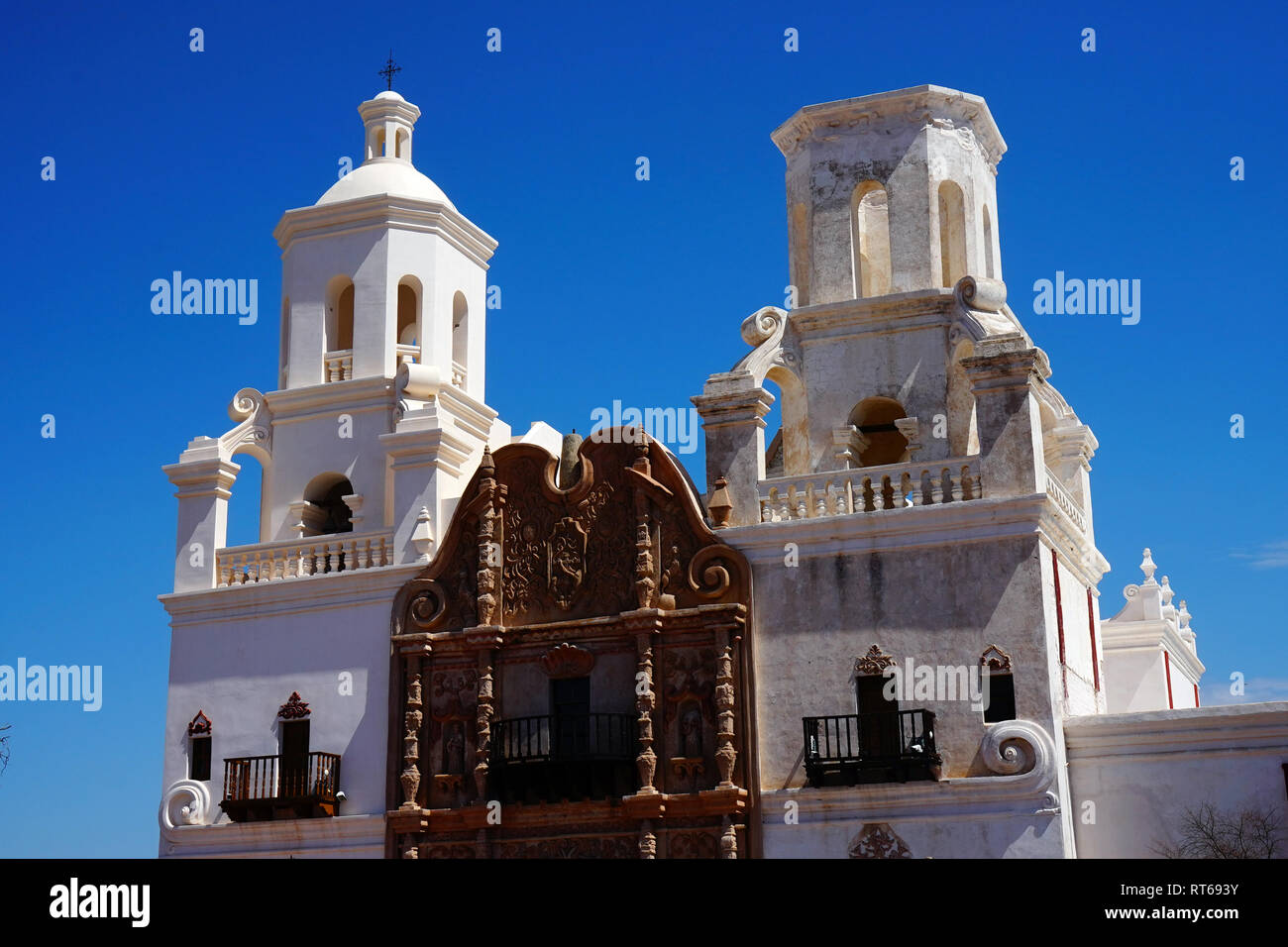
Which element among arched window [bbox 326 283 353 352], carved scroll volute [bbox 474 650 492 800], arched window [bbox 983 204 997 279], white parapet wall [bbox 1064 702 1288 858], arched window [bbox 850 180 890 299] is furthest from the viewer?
arched window [bbox 326 283 353 352]

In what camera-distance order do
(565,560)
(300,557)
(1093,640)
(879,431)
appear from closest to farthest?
(565,560) → (1093,640) → (300,557) → (879,431)

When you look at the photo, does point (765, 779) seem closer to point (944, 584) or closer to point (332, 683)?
point (944, 584)

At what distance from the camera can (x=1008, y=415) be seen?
2673 cm

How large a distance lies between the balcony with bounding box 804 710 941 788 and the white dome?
43.7 ft

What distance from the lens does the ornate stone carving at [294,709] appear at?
2942 cm

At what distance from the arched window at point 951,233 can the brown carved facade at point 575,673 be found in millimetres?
Answer: 6427

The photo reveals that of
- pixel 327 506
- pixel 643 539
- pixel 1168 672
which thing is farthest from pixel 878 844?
pixel 327 506

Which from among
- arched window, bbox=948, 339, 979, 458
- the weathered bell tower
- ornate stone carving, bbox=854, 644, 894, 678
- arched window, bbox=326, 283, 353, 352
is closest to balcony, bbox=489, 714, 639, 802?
the weathered bell tower

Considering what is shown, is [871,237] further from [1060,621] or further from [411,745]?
[411,745]

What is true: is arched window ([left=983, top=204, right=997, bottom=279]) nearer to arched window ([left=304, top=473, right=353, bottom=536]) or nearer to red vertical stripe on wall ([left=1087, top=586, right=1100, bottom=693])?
red vertical stripe on wall ([left=1087, top=586, right=1100, bottom=693])

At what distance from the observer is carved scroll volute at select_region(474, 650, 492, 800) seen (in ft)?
91.8

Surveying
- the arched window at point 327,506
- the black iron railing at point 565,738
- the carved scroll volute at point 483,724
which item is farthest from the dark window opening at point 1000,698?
the arched window at point 327,506

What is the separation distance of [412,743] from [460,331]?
29.9ft
